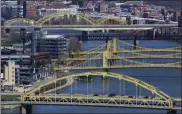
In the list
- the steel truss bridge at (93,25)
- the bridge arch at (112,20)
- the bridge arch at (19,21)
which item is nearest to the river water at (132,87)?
the steel truss bridge at (93,25)

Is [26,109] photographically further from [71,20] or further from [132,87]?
[71,20]

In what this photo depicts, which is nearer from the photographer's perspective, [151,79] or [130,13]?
[151,79]

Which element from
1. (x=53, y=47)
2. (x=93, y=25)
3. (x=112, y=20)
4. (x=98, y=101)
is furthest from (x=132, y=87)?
(x=112, y=20)

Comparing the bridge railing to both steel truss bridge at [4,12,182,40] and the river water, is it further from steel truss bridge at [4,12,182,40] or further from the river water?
steel truss bridge at [4,12,182,40]

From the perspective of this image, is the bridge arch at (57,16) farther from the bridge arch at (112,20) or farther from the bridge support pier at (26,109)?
the bridge support pier at (26,109)

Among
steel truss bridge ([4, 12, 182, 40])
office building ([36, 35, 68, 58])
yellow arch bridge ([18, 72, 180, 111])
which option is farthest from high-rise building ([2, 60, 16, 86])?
steel truss bridge ([4, 12, 182, 40])

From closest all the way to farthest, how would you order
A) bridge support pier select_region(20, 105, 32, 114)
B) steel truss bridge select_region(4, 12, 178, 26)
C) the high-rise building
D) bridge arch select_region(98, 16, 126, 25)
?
bridge support pier select_region(20, 105, 32, 114), the high-rise building, steel truss bridge select_region(4, 12, 178, 26), bridge arch select_region(98, 16, 126, 25)

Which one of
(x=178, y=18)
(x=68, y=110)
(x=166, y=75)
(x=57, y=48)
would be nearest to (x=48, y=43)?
(x=57, y=48)

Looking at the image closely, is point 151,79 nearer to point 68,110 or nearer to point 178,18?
point 68,110
